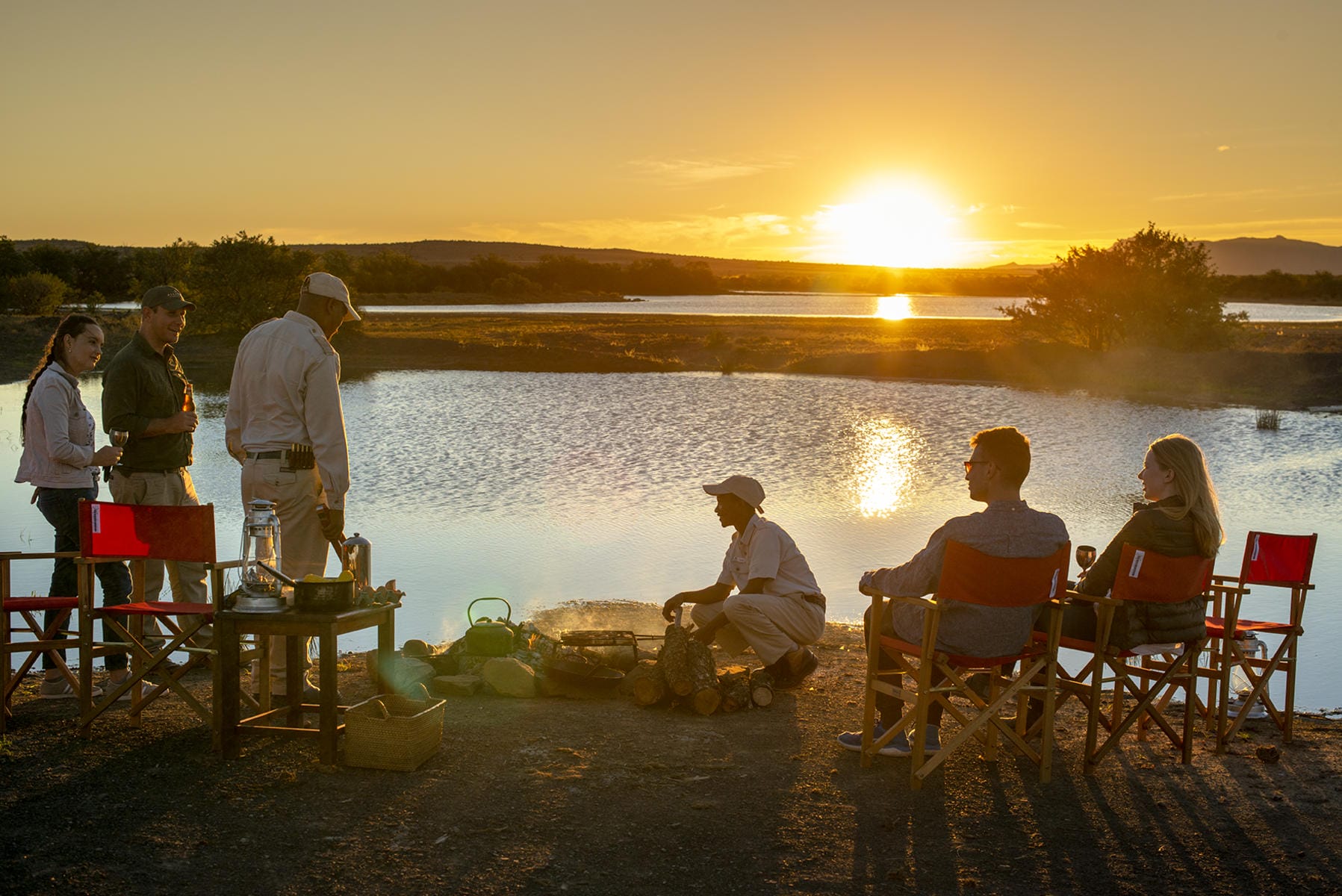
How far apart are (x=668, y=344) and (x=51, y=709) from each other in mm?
36592

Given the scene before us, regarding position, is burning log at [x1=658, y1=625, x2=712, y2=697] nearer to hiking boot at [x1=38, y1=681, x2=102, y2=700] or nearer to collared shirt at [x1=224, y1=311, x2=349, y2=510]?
collared shirt at [x1=224, y1=311, x2=349, y2=510]

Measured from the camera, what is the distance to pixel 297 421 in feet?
15.8

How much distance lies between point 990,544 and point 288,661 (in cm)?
307

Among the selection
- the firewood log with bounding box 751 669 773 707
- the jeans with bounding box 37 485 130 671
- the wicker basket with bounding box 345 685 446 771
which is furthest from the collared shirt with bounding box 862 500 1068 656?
the jeans with bounding box 37 485 130 671

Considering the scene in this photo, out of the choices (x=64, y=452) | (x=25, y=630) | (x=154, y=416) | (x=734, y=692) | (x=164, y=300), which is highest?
(x=164, y=300)

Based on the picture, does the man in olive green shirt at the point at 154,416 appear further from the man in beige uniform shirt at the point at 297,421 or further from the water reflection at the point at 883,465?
the water reflection at the point at 883,465

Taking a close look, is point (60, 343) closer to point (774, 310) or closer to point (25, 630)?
point (25, 630)

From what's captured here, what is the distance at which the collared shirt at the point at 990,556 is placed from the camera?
4.16 metres

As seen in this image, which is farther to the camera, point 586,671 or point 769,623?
point 769,623

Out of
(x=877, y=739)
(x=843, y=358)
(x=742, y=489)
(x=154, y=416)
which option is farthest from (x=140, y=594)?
(x=843, y=358)

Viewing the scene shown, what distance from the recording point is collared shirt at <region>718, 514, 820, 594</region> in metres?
5.69

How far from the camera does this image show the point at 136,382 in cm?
543

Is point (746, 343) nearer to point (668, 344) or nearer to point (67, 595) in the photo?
point (668, 344)

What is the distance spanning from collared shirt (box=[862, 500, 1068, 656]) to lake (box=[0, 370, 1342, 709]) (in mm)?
3083
